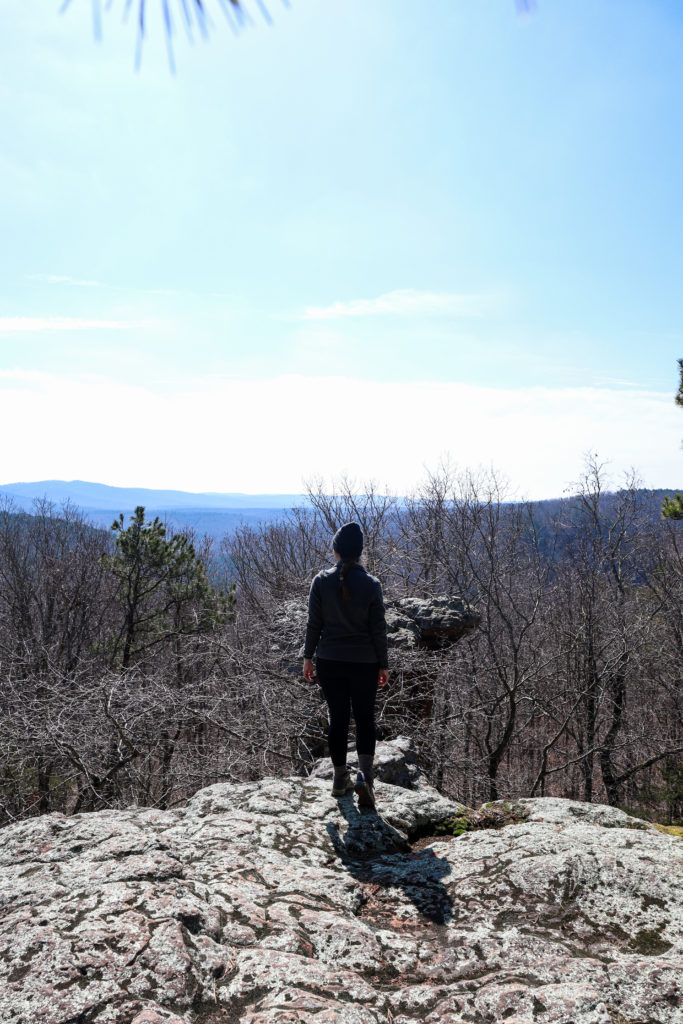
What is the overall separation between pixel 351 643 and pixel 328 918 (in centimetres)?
180

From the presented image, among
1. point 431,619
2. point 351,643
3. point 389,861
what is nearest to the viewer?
point 389,861

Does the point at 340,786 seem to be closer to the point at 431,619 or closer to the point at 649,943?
the point at 649,943

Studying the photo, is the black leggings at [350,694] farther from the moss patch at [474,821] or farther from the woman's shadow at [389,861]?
the moss patch at [474,821]

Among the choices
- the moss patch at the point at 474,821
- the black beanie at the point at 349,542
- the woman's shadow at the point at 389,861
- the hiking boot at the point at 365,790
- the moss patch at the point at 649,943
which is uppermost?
the black beanie at the point at 349,542

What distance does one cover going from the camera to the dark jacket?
4449 millimetres

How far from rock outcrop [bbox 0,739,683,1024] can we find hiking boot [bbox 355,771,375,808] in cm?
13

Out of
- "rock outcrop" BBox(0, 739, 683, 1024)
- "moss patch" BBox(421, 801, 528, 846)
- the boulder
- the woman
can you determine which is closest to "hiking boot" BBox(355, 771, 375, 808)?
the woman

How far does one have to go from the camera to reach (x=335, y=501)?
17.8 meters

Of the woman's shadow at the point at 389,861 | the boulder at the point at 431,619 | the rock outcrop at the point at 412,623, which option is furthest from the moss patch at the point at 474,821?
the boulder at the point at 431,619

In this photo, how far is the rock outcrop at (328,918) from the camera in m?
2.18

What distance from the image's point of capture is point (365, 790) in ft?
14.7

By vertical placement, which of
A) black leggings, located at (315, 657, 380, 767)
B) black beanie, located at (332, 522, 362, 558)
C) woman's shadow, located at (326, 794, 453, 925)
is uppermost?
black beanie, located at (332, 522, 362, 558)

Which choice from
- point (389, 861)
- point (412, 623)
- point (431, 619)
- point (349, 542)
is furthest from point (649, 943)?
point (431, 619)

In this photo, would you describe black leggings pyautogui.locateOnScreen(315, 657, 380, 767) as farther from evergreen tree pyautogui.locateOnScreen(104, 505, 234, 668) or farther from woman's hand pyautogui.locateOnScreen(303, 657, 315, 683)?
evergreen tree pyautogui.locateOnScreen(104, 505, 234, 668)
